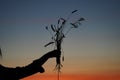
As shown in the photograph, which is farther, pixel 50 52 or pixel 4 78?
pixel 50 52

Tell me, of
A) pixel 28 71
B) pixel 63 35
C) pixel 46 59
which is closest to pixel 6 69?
pixel 28 71

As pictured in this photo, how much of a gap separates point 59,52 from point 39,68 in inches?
36.3

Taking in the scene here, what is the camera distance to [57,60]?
855 cm

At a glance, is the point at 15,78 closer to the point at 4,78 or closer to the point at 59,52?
the point at 4,78

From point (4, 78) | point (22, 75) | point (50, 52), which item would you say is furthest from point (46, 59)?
point (4, 78)

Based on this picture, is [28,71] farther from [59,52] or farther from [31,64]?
[59,52]

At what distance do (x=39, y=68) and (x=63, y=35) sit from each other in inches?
55.6

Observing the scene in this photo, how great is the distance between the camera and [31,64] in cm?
842

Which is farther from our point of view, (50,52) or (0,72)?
(50,52)

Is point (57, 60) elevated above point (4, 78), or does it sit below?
above

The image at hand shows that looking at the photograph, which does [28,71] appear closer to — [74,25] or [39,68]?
[39,68]

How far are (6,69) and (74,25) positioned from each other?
8.78 ft

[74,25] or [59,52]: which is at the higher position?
[74,25]

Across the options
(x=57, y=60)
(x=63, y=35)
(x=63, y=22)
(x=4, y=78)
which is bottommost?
(x=4, y=78)
